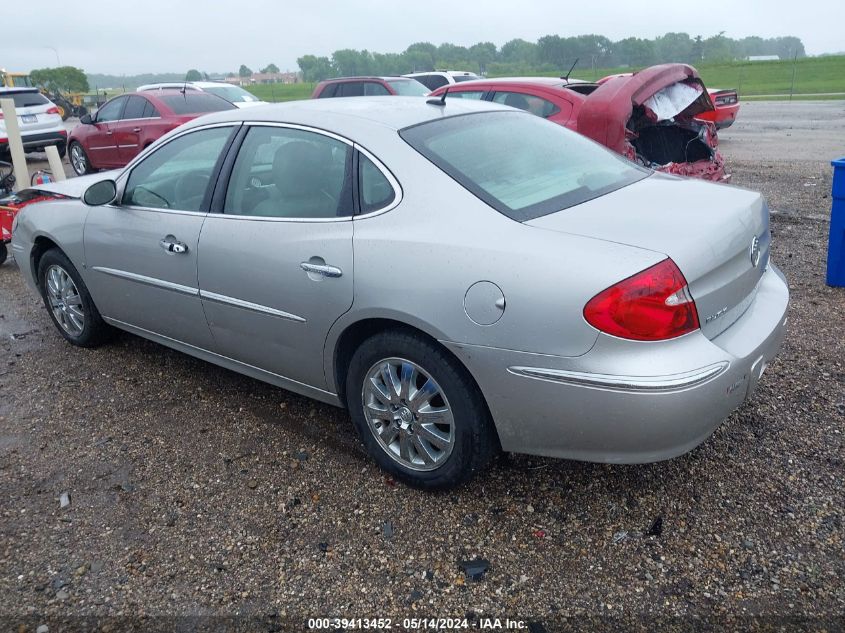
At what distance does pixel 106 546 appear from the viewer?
2.90 m

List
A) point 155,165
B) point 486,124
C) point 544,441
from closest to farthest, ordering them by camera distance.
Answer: point 544,441, point 486,124, point 155,165

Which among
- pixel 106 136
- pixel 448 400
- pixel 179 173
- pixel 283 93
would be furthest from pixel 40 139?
pixel 283 93

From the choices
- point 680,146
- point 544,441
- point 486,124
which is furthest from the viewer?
point 680,146

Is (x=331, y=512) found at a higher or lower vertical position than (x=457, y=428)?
lower

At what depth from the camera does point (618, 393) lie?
2.47 m

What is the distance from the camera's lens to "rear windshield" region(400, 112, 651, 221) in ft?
9.68

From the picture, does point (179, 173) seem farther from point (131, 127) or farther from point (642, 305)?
point (131, 127)

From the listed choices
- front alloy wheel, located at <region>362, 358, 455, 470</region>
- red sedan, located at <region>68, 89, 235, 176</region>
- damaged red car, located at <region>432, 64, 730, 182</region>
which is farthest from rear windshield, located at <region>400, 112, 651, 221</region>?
red sedan, located at <region>68, 89, 235, 176</region>

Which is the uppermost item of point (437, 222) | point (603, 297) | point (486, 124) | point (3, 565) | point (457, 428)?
point (486, 124)

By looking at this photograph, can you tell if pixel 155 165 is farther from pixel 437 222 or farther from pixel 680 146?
pixel 680 146

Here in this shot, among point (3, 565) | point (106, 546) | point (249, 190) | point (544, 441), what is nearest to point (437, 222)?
point (544, 441)

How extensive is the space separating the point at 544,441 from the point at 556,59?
221 feet

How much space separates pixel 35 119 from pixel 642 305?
1634cm

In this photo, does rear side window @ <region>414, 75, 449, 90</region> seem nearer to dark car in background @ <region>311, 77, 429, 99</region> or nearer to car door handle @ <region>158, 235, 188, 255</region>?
dark car in background @ <region>311, 77, 429, 99</region>
